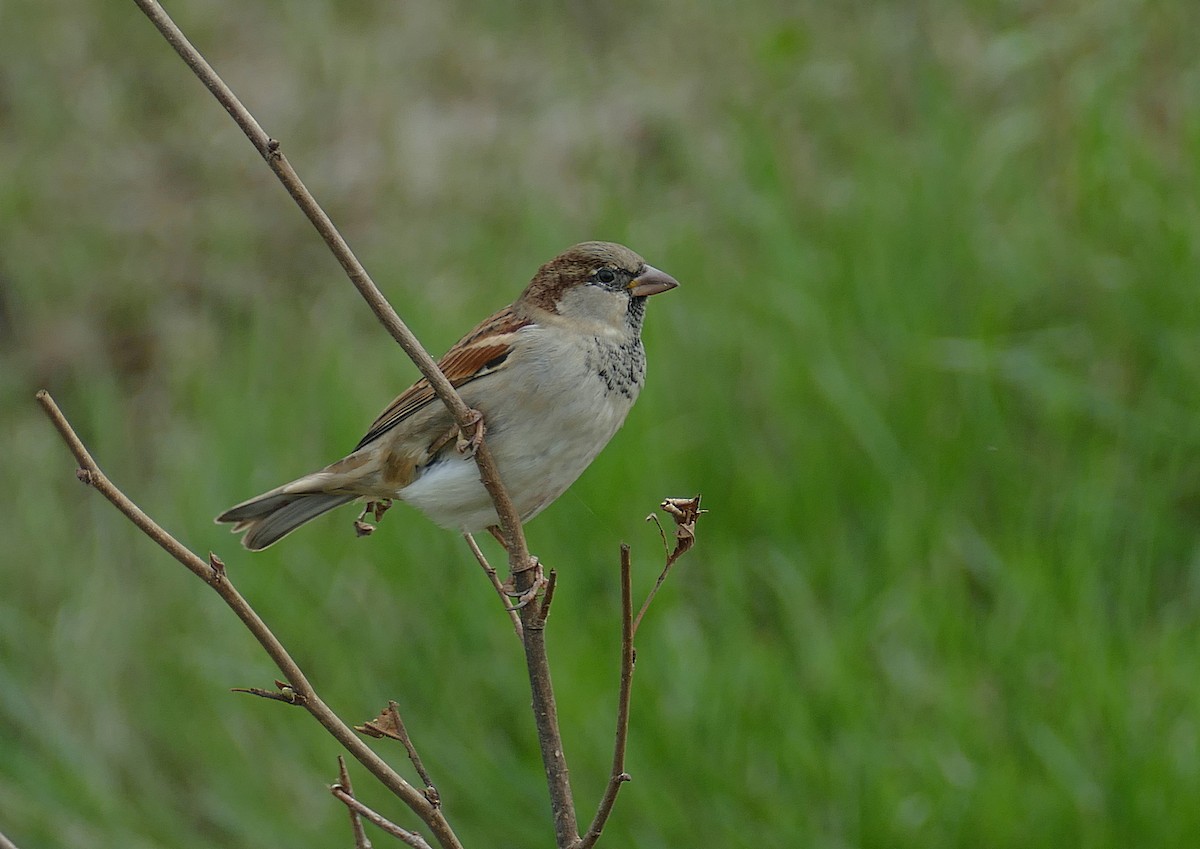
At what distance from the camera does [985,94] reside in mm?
4785

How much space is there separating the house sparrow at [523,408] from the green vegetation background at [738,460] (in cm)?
106

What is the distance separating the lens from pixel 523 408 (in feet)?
7.25

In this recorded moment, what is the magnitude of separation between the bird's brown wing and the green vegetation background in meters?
1.08

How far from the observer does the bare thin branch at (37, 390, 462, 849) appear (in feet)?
4.08

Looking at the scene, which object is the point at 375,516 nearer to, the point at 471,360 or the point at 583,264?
the point at 471,360

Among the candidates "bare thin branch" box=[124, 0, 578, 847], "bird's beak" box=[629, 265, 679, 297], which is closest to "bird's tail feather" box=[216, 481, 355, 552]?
"bird's beak" box=[629, 265, 679, 297]

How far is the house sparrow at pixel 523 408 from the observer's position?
2.19m

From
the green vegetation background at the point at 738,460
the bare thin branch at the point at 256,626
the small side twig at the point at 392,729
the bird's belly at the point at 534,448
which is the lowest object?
the green vegetation background at the point at 738,460

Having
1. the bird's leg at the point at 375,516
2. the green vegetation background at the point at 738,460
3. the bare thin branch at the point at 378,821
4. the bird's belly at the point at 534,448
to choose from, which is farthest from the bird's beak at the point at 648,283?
the green vegetation background at the point at 738,460

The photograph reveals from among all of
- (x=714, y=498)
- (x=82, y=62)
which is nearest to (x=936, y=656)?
(x=714, y=498)

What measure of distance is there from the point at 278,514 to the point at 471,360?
0.42 metres

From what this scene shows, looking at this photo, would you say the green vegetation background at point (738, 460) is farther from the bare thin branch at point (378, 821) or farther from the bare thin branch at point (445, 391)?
the bare thin branch at point (378, 821)

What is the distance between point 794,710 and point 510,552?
5.41 ft

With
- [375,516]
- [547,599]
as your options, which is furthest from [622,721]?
[375,516]
